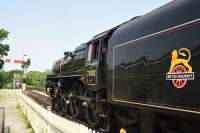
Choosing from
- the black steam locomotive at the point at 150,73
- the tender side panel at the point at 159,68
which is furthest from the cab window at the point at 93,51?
the tender side panel at the point at 159,68

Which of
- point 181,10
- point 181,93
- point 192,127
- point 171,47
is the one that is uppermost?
point 181,10

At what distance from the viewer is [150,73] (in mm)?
8602

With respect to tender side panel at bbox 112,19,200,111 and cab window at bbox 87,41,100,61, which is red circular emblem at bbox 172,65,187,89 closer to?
tender side panel at bbox 112,19,200,111

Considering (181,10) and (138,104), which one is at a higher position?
(181,10)

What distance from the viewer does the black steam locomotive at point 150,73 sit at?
23.5 ft

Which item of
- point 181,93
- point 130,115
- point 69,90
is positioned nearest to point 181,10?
point 181,93

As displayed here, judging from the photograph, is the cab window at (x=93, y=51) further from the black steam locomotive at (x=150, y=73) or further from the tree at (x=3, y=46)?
the tree at (x=3, y=46)

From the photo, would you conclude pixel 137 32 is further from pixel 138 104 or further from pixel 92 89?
pixel 92 89

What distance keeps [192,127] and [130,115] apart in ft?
11.2

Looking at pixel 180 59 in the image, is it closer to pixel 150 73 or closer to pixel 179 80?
pixel 179 80

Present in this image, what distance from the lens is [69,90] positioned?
1850cm

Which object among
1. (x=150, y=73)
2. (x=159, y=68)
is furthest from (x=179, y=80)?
(x=150, y=73)

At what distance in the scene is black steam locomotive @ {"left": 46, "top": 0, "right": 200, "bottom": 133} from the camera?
717 cm

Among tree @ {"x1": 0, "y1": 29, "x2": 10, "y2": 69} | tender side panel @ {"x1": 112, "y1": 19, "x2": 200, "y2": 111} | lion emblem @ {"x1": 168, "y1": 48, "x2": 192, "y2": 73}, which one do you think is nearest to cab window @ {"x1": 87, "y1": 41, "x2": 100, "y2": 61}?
tender side panel @ {"x1": 112, "y1": 19, "x2": 200, "y2": 111}
